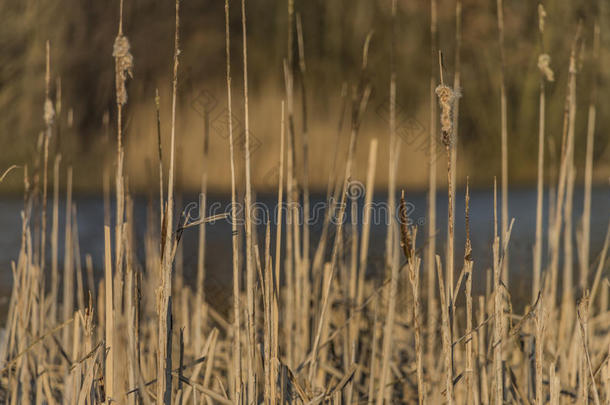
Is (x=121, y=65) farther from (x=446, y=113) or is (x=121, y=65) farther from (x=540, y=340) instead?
(x=540, y=340)

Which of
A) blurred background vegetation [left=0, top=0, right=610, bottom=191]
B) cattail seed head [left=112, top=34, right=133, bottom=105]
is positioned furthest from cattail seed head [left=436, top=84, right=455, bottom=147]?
blurred background vegetation [left=0, top=0, right=610, bottom=191]

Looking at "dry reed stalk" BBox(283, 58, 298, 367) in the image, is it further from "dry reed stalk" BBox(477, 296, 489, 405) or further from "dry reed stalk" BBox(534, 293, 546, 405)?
"dry reed stalk" BBox(534, 293, 546, 405)

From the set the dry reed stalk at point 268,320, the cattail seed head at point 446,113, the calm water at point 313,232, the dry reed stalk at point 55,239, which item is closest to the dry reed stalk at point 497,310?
the cattail seed head at point 446,113

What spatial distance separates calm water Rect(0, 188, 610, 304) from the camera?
2.28m

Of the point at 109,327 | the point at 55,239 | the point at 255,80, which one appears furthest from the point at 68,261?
the point at 255,80

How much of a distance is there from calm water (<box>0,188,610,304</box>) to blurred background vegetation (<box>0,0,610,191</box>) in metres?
0.07

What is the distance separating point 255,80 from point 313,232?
0.53 meters

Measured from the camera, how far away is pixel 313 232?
2.42m

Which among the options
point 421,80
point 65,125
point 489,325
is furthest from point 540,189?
point 65,125

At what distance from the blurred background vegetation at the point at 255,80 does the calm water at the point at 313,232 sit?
2.9 inches

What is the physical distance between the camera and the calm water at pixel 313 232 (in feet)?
7.47

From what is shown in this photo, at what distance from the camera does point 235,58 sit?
2.61m

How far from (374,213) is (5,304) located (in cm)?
110

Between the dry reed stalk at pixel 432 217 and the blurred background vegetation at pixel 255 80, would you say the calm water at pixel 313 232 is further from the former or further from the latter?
the dry reed stalk at pixel 432 217
